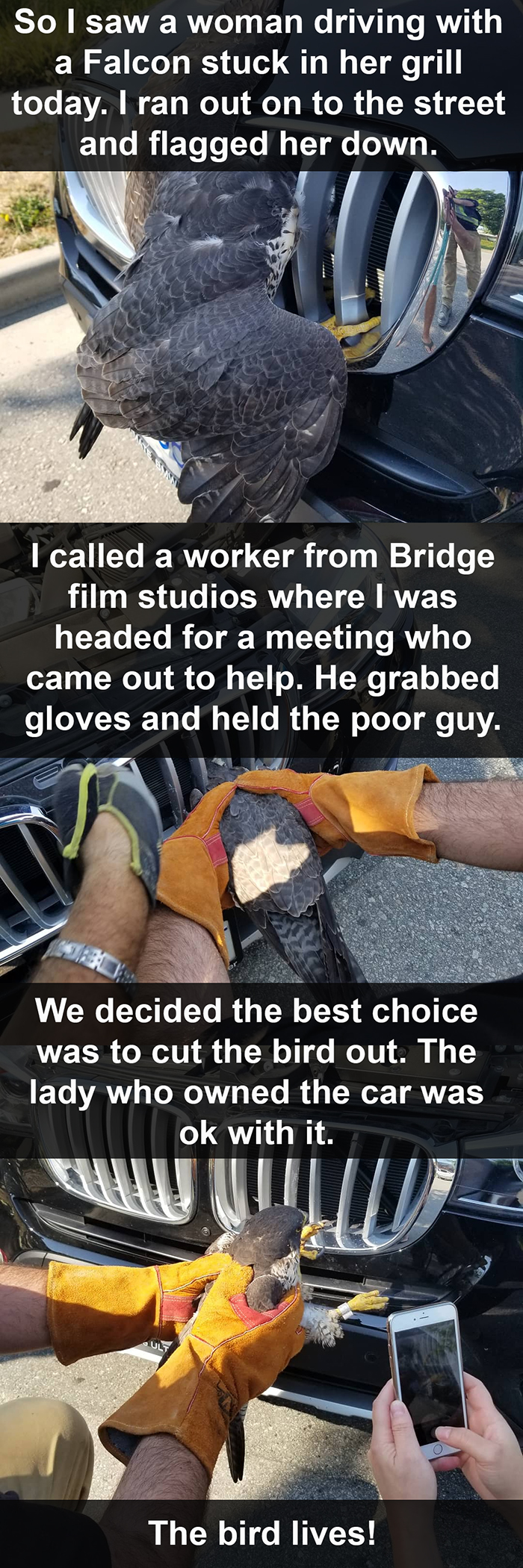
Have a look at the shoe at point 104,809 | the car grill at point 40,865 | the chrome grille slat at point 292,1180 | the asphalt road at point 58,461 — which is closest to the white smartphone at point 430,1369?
the chrome grille slat at point 292,1180

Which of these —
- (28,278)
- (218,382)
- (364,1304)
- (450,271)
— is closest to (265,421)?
(218,382)

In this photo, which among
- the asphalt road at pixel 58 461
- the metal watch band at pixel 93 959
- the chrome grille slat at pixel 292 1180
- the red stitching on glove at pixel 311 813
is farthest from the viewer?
the asphalt road at pixel 58 461

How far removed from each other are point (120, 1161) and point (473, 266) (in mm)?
2478

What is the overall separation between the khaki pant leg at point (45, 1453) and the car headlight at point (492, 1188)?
2.76 ft

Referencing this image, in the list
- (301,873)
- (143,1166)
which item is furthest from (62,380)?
(143,1166)

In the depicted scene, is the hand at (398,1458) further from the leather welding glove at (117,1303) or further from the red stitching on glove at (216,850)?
the red stitching on glove at (216,850)

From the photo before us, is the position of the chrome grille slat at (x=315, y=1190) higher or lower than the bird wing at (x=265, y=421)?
lower

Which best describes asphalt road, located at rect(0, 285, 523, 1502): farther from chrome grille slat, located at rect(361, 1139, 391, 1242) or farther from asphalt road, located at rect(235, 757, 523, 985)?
chrome grille slat, located at rect(361, 1139, 391, 1242)

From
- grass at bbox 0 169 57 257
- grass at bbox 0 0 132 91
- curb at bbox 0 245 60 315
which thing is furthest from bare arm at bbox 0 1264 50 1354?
grass at bbox 0 0 132 91

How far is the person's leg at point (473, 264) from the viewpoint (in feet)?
8.75

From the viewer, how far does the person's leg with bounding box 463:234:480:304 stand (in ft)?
8.75

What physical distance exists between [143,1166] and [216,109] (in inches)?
103

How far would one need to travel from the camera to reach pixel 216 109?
101 inches

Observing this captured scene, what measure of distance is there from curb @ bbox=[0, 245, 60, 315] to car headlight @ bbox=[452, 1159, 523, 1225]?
5.19 metres
